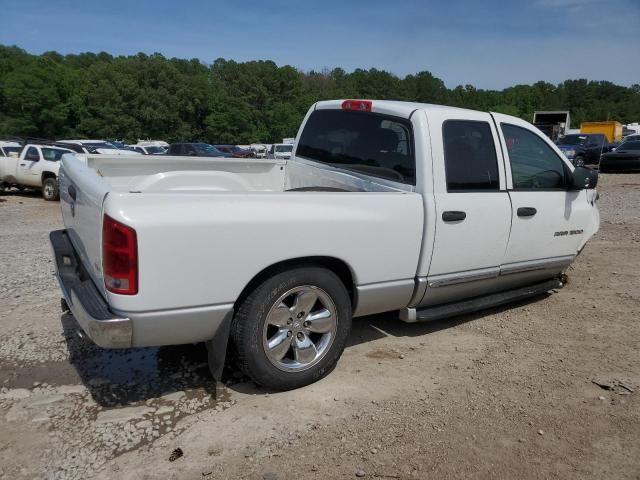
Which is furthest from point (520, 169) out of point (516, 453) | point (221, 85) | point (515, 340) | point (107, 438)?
point (221, 85)

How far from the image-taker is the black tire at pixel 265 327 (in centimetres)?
312

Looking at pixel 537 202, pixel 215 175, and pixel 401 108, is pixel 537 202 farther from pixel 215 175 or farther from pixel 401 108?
pixel 215 175

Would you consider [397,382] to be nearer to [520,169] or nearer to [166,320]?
[166,320]

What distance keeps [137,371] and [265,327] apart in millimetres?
1157

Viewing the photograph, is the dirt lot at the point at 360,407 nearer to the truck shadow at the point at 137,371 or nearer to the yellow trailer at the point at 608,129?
the truck shadow at the point at 137,371

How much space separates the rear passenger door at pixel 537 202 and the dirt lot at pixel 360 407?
644 millimetres

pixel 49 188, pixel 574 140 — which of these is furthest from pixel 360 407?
pixel 574 140

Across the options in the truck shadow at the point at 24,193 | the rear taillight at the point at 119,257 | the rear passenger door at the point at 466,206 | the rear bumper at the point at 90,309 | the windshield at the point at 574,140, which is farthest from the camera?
the windshield at the point at 574,140

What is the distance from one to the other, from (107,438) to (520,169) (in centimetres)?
366

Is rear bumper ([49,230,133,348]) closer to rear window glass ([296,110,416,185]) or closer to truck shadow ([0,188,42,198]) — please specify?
rear window glass ([296,110,416,185])

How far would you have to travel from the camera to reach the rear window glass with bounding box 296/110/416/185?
3928 millimetres

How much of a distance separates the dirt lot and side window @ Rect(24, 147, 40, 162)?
11.4 m

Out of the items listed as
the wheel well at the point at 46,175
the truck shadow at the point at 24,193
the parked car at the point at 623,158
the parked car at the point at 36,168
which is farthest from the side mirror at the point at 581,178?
the parked car at the point at 623,158

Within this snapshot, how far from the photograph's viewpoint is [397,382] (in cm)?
360
